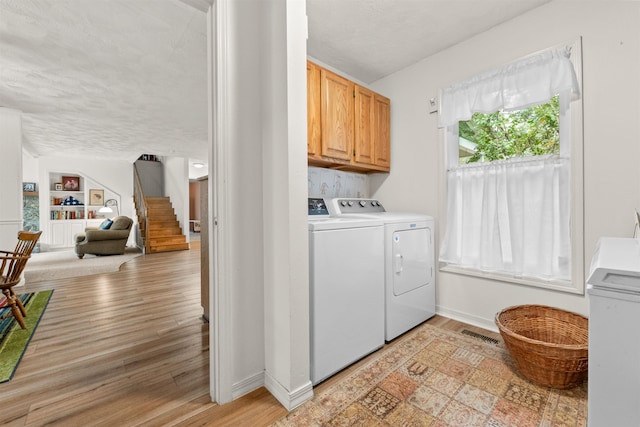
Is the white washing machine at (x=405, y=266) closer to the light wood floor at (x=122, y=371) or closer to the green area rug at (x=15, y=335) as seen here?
the light wood floor at (x=122, y=371)

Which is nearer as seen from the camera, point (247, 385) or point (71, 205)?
point (247, 385)

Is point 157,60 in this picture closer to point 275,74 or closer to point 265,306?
point 275,74

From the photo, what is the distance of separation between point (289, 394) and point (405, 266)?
121 cm

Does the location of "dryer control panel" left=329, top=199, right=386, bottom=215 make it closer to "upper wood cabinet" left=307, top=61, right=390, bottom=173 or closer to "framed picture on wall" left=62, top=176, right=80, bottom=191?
"upper wood cabinet" left=307, top=61, right=390, bottom=173

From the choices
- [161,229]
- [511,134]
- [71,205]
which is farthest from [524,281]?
[71,205]

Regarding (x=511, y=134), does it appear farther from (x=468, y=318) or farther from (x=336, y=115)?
(x=468, y=318)

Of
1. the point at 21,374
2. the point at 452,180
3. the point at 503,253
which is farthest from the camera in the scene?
the point at 452,180

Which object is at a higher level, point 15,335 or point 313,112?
point 313,112

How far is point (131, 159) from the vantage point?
294 inches

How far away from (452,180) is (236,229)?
1909 mm

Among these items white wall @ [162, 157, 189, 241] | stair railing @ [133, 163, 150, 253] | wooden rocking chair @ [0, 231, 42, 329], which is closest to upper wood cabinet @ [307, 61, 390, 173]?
wooden rocking chair @ [0, 231, 42, 329]

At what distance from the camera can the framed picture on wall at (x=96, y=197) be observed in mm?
7511

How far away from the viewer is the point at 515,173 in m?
2.11

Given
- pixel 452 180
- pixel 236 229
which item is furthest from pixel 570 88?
pixel 236 229
